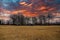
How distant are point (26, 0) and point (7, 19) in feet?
1.88

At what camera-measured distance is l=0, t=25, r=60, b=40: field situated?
3.88 m

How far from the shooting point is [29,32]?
3920 mm

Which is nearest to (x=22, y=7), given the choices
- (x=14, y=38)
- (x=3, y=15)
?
(x=3, y=15)

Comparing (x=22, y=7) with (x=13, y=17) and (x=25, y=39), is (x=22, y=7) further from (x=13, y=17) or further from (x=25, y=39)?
(x=25, y=39)

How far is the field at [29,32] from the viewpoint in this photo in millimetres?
3881

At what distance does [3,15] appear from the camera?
12.9ft

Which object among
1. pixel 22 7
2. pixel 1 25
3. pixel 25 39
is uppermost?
pixel 22 7

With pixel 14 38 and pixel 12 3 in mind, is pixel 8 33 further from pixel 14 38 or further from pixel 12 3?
pixel 12 3

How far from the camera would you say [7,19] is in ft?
13.0

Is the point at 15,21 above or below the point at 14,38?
above

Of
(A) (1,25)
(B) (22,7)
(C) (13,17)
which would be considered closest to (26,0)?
(B) (22,7)

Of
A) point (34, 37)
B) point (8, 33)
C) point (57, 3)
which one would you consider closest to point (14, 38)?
point (8, 33)

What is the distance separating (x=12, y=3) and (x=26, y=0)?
0.31 m

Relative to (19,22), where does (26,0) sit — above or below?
above
